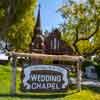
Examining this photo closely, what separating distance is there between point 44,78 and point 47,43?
6305 centimetres

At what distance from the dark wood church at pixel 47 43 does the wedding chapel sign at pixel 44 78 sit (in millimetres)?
52114

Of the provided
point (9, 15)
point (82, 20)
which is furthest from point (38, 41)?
point (9, 15)

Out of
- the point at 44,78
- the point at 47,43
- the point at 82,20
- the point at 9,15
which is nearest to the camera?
the point at 44,78

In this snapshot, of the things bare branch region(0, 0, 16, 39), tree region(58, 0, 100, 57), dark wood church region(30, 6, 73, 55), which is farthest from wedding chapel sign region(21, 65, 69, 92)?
dark wood church region(30, 6, 73, 55)

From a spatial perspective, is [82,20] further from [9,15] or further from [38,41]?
[38,41]

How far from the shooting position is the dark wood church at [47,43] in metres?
74.1

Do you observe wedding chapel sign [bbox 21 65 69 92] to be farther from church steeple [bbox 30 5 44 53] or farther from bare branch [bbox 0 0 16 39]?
church steeple [bbox 30 5 44 53]

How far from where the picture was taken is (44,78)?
61.6 feet

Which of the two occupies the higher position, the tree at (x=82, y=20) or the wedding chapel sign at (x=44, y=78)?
the tree at (x=82, y=20)

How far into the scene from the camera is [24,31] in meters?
54.0

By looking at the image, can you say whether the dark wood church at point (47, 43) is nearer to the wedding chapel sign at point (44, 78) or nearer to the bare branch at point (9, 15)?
the bare branch at point (9, 15)

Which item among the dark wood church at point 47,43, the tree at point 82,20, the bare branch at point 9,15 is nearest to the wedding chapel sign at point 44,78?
the bare branch at point 9,15

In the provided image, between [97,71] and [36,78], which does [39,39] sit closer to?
[97,71]

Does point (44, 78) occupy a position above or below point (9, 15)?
below
